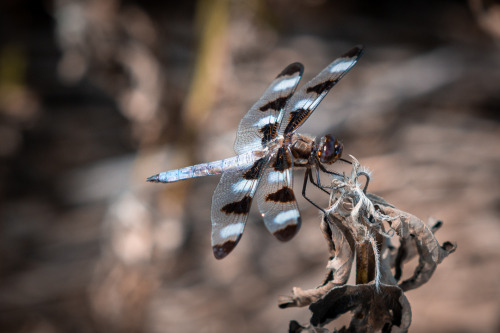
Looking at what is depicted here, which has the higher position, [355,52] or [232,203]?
[355,52]

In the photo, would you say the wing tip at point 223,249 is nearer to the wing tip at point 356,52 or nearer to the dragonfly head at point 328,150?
the dragonfly head at point 328,150

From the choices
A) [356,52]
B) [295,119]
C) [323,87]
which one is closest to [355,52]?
[356,52]

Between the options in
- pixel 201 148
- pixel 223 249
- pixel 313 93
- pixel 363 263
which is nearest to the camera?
pixel 363 263

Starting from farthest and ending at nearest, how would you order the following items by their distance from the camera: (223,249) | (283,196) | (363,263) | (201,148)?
1. (201,148)
2. (283,196)
3. (223,249)
4. (363,263)

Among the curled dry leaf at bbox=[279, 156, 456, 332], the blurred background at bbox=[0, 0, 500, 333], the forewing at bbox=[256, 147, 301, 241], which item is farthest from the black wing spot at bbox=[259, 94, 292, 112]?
the blurred background at bbox=[0, 0, 500, 333]

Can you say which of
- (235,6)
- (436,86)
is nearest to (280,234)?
(235,6)

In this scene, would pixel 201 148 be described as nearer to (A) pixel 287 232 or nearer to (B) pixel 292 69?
(B) pixel 292 69

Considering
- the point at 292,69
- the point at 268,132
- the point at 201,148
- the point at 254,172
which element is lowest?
the point at 254,172
